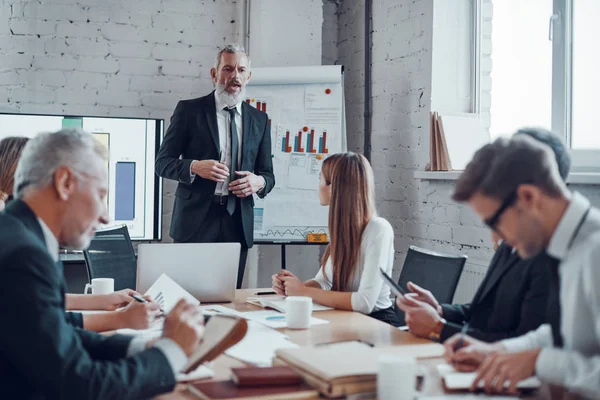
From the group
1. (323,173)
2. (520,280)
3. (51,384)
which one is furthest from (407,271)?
(51,384)

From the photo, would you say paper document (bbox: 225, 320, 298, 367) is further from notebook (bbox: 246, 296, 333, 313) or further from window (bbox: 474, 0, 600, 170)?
window (bbox: 474, 0, 600, 170)

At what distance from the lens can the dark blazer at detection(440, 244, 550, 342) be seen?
5.56 ft

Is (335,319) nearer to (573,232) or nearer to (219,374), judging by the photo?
(219,374)

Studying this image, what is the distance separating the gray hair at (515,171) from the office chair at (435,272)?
1.09 meters

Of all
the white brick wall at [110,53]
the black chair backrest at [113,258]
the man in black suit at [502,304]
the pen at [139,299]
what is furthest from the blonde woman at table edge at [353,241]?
the white brick wall at [110,53]

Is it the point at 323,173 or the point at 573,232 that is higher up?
the point at 323,173

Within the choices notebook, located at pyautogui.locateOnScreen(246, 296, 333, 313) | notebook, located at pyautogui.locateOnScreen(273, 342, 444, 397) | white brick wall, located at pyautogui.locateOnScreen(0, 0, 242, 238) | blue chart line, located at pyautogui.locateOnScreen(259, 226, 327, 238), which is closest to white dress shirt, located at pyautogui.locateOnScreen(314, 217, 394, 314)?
notebook, located at pyautogui.locateOnScreen(246, 296, 333, 313)

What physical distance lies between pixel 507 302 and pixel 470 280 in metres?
1.53

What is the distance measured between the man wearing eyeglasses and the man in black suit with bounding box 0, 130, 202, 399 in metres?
0.62

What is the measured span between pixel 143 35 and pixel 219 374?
333 centimetres

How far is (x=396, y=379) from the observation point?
3.98 ft

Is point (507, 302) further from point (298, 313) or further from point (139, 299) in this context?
point (139, 299)

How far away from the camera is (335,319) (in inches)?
81.9

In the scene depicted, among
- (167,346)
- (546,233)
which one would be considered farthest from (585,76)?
(167,346)
